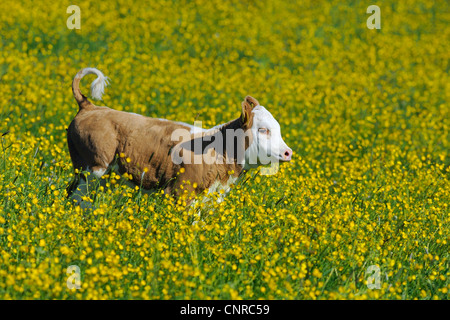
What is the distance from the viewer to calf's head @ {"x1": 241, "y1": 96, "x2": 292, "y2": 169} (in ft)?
21.1

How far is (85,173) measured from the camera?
21.0 ft

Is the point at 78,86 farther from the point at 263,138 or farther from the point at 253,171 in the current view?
the point at 253,171

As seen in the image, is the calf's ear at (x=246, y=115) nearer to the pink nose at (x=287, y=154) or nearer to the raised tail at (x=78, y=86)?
the pink nose at (x=287, y=154)

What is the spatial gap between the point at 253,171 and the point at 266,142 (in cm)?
143

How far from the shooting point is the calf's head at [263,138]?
6434 millimetres

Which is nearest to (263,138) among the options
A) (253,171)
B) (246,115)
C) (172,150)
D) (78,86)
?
(246,115)

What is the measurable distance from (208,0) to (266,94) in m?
5.47

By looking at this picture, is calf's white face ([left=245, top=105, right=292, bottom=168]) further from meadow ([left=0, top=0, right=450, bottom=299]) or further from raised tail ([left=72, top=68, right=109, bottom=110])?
raised tail ([left=72, top=68, right=109, bottom=110])

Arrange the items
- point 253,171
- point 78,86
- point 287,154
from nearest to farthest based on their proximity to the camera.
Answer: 1. point 287,154
2. point 78,86
3. point 253,171

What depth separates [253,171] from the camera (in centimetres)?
785

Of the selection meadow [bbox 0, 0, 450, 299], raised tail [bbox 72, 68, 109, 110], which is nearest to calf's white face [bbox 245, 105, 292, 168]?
meadow [bbox 0, 0, 450, 299]
